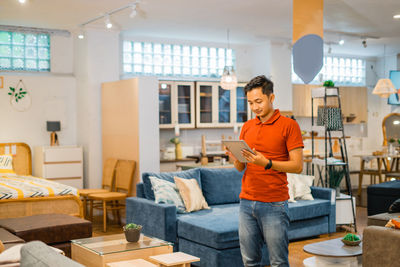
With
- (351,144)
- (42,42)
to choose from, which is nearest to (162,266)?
(42,42)

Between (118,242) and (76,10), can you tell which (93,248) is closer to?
(118,242)

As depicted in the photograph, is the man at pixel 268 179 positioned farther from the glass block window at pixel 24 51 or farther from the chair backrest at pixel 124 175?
the glass block window at pixel 24 51

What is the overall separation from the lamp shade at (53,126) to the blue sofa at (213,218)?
329 centimetres

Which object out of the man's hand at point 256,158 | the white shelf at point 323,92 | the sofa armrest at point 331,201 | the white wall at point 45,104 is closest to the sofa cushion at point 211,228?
the sofa armrest at point 331,201

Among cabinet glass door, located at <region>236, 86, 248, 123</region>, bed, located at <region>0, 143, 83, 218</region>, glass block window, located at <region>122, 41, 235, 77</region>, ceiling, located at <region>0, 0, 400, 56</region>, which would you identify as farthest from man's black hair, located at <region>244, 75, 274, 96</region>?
cabinet glass door, located at <region>236, 86, 248, 123</region>

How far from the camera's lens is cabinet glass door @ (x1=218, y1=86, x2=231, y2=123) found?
9.92m

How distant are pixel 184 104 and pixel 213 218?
4.65 metres

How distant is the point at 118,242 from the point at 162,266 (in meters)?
0.61

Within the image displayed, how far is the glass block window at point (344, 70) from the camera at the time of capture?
466 inches

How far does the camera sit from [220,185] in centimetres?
603

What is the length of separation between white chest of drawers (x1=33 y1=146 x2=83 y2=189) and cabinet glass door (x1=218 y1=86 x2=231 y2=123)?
2936 mm

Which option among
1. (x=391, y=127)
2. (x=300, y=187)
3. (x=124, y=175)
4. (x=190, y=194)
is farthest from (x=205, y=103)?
(x=391, y=127)

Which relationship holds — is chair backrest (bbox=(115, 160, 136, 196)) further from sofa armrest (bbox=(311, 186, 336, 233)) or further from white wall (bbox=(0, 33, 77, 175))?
sofa armrest (bbox=(311, 186, 336, 233))

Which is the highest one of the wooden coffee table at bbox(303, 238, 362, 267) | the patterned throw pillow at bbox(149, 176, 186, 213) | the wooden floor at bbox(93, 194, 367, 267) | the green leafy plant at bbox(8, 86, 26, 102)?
the green leafy plant at bbox(8, 86, 26, 102)
